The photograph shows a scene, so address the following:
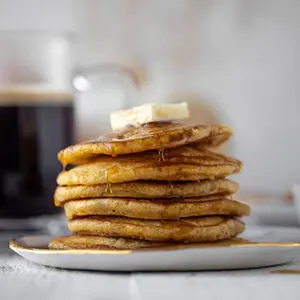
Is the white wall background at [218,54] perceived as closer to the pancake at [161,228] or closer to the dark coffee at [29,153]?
the dark coffee at [29,153]

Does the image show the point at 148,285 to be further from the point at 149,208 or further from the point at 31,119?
the point at 31,119

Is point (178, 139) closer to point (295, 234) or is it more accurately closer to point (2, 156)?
point (295, 234)

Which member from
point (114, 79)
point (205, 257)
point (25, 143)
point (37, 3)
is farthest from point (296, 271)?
point (37, 3)

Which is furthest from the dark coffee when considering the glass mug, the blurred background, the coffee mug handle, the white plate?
the white plate

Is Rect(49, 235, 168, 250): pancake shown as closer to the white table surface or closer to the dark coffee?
the white table surface

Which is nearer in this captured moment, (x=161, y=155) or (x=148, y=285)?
(x=148, y=285)

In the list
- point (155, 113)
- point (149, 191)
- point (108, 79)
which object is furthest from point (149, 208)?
point (108, 79)

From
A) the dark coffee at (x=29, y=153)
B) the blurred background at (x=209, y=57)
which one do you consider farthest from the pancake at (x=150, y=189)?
the blurred background at (x=209, y=57)
